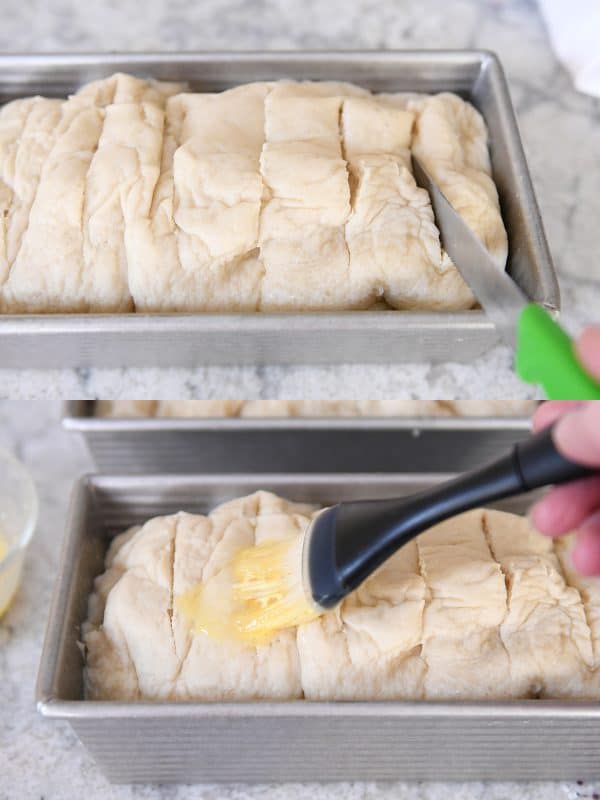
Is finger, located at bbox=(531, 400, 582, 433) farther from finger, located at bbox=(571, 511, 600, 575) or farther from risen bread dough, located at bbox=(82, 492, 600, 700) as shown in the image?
risen bread dough, located at bbox=(82, 492, 600, 700)

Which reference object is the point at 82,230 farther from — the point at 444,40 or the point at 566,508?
the point at 444,40

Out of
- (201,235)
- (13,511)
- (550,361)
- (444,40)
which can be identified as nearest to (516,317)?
(550,361)

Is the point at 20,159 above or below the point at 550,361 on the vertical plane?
below

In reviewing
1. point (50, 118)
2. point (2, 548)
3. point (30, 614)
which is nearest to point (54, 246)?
point (50, 118)

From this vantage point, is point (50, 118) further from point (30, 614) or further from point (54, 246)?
point (30, 614)

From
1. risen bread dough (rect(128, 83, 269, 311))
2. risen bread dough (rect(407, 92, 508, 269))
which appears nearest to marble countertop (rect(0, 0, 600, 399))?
risen bread dough (rect(407, 92, 508, 269))

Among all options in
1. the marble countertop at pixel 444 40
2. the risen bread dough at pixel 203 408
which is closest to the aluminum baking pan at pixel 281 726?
the risen bread dough at pixel 203 408
